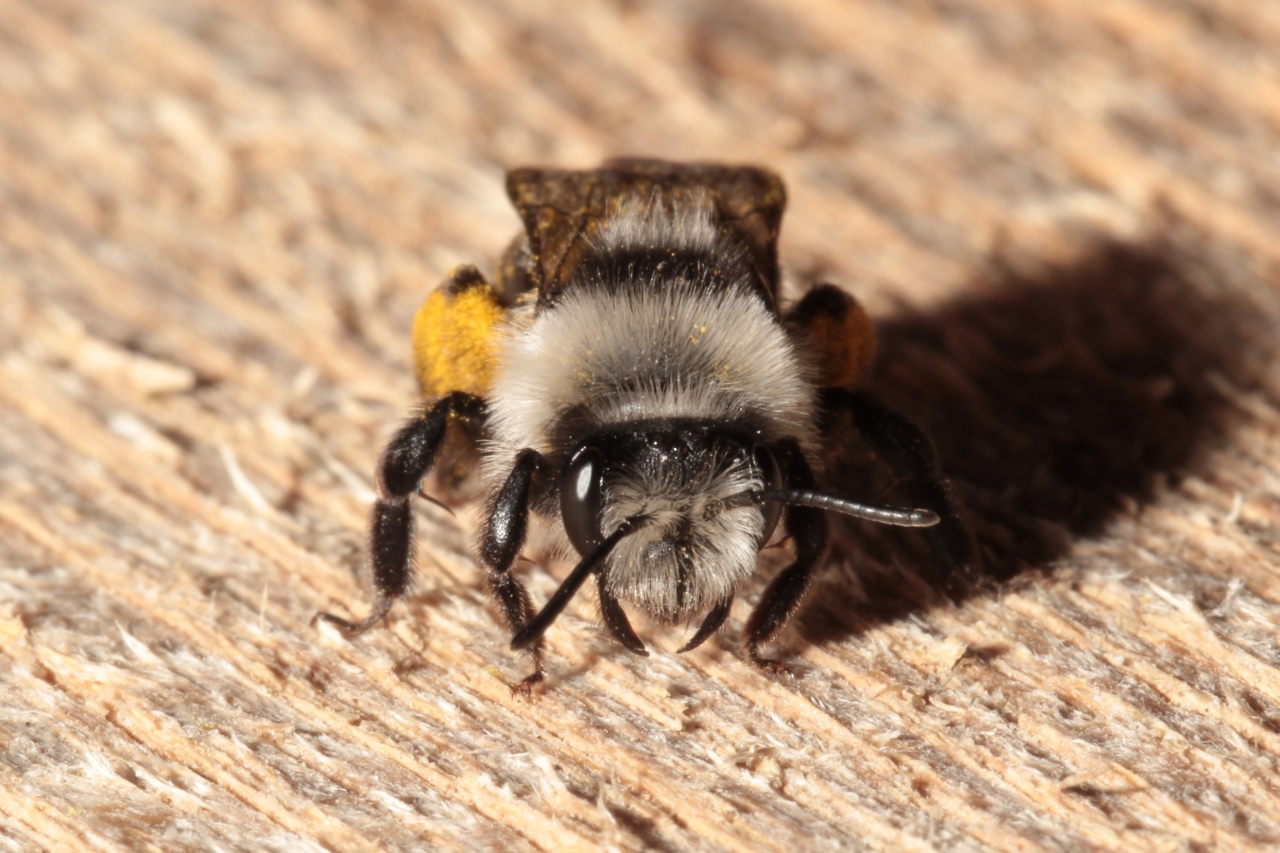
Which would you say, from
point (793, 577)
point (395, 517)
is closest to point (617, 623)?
point (793, 577)

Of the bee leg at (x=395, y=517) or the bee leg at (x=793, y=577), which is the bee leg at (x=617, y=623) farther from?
the bee leg at (x=395, y=517)

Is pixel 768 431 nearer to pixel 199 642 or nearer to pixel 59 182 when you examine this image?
pixel 199 642

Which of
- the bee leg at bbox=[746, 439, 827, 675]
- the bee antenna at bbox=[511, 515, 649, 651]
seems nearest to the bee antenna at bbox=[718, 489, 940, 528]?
the bee leg at bbox=[746, 439, 827, 675]

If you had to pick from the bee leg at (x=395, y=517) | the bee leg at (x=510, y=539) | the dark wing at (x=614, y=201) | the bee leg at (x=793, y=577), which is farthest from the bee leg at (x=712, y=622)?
the dark wing at (x=614, y=201)

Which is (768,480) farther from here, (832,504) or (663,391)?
(663,391)

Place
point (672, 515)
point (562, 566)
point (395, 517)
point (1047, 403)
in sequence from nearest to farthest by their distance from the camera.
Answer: point (672, 515)
point (395, 517)
point (562, 566)
point (1047, 403)
